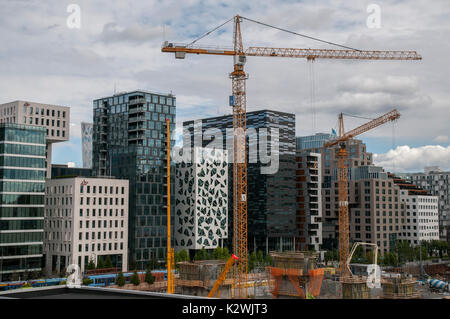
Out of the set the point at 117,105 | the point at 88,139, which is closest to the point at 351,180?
the point at 117,105

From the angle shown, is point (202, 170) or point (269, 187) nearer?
point (202, 170)

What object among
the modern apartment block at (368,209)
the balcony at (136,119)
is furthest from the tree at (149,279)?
the modern apartment block at (368,209)

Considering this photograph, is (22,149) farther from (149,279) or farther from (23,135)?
(149,279)

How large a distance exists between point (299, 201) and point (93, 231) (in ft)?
186

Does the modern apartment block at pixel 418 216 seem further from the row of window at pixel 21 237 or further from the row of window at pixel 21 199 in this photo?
the row of window at pixel 21 199

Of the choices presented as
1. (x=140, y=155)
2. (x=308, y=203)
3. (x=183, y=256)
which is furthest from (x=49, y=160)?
(x=308, y=203)

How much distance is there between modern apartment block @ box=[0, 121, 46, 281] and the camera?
281 ft

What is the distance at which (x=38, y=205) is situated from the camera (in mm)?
90750

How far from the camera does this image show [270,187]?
12394 centimetres

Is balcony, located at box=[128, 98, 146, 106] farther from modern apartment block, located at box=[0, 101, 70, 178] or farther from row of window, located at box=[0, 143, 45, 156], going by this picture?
row of window, located at box=[0, 143, 45, 156]

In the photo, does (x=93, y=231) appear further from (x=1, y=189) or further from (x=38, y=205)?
(x=1, y=189)

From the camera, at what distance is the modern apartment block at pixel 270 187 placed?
12288 cm

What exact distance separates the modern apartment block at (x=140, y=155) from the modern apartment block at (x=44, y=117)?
9.49 metres
